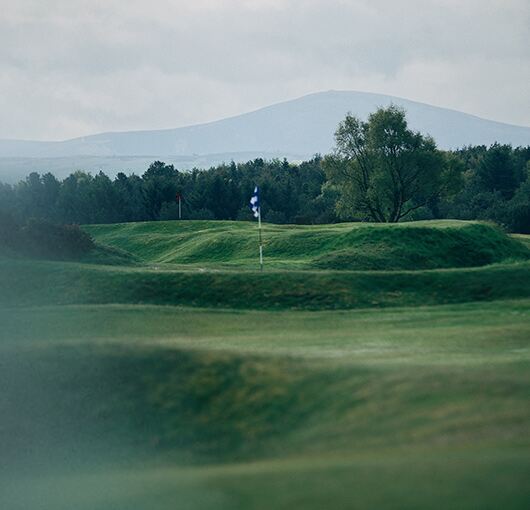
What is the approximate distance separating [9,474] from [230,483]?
6612 mm

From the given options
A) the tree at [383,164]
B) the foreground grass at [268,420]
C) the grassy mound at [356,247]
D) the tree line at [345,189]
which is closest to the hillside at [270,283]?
the grassy mound at [356,247]

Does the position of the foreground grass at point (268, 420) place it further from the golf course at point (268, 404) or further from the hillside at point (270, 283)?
the hillside at point (270, 283)

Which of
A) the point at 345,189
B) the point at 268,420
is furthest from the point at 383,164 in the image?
the point at 268,420

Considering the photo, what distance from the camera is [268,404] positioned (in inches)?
818

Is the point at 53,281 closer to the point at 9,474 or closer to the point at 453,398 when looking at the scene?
the point at 9,474

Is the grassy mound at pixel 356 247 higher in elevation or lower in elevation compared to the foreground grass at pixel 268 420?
higher

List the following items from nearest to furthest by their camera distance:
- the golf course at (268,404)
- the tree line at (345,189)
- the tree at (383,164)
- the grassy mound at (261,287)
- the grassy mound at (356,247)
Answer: the golf course at (268,404)
the grassy mound at (261,287)
the grassy mound at (356,247)
the tree at (383,164)
the tree line at (345,189)

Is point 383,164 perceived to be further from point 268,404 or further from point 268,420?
point 268,420

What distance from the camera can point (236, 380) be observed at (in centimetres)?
2228

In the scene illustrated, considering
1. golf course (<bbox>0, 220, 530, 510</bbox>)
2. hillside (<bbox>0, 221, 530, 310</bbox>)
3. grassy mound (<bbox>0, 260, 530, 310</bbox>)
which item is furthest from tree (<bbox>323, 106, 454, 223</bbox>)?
golf course (<bbox>0, 220, 530, 510</bbox>)

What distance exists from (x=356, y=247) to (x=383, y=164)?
29.8m

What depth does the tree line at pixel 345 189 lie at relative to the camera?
91438mm

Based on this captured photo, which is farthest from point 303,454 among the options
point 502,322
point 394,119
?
point 394,119

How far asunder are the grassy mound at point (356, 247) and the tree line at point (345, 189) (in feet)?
55.0
